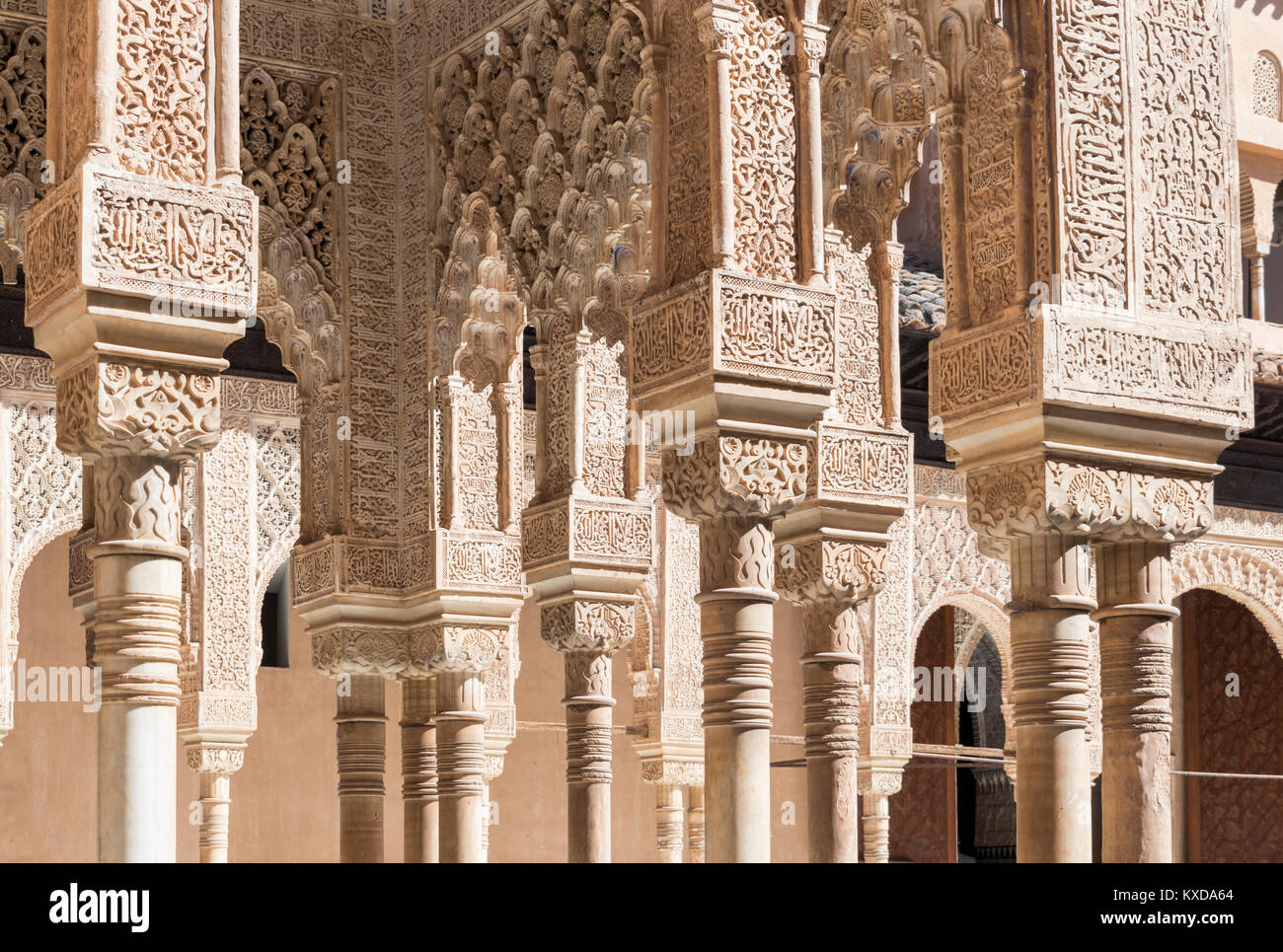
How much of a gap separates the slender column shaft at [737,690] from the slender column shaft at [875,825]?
8.36m

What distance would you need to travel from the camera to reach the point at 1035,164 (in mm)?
6367

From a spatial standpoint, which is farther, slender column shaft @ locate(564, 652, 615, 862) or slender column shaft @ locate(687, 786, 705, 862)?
slender column shaft @ locate(687, 786, 705, 862)

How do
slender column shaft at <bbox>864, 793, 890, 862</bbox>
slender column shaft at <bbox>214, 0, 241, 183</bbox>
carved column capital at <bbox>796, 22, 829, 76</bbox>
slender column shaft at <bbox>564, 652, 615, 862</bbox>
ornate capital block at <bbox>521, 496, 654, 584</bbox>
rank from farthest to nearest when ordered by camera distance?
slender column shaft at <bbox>864, 793, 890, 862</bbox> < slender column shaft at <bbox>564, 652, 615, 862</bbox> < ornate capital block at <bbox>521, 496, 654, 584</bbox> < carved column capital at <bbox>796, 22, 829, 76</bbox> < slender column shaft at <bbox>214, 0, 241, 183</bbox>

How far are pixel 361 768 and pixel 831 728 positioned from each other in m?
2.63

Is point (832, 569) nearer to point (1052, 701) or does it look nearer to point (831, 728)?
Result: point (831, 728)

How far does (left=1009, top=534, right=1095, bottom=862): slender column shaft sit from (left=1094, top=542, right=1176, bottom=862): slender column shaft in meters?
0.09

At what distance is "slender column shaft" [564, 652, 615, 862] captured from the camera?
9.31 m

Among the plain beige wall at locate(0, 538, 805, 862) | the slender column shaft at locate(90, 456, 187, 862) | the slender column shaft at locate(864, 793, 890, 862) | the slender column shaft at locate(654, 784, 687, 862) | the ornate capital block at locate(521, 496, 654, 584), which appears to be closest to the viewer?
the slender column shaft at locate(90, 456, 187, 862)

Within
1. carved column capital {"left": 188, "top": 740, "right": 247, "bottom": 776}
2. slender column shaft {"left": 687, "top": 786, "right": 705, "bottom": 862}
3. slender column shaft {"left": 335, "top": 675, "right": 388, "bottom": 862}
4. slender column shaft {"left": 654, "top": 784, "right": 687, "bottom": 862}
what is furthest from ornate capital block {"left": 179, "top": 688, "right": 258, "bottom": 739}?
slender column shaft {"left": 687, "top": 786, "right": 705, "bottom": 862}

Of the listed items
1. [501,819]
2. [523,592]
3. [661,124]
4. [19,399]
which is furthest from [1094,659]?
[661,124]

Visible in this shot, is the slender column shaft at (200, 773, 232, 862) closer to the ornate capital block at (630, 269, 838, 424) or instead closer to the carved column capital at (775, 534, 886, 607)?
the carved column capital at (775, 534, 886, 607)

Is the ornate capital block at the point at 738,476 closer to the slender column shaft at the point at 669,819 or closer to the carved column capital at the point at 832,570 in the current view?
the carved column capital at the point at 832,570

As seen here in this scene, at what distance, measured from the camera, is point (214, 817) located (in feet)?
42.1
